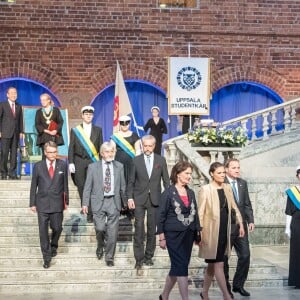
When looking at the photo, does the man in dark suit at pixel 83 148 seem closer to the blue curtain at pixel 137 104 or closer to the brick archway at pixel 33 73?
the brick archway at pixel 33 73

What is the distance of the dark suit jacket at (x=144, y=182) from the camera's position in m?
9.34

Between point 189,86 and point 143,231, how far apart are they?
27.2 feet

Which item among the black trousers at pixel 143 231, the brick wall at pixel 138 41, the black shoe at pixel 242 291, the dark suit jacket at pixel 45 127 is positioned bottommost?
the black shoe at pixel 242 291

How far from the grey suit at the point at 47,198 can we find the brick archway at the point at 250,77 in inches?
369

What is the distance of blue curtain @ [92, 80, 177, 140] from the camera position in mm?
18062

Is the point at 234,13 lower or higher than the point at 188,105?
higher

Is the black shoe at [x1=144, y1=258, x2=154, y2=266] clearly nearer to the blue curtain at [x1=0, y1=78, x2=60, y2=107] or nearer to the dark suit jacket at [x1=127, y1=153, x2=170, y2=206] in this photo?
the dark suit jacket at [x1=127, y1=153, x2=170, y2=206]

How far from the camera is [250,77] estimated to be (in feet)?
60.0

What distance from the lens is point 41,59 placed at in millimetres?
17625

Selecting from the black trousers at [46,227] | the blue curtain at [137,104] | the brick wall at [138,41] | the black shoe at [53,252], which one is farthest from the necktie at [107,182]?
the blue curtain at [137,104]

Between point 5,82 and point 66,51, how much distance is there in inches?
61.9

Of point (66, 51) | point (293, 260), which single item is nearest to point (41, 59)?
point (66, 51)

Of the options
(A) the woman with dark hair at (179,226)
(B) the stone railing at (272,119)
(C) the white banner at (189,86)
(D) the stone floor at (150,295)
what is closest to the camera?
(A) the woman with dark hair at (179,226)

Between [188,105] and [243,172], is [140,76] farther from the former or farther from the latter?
[243,172]
